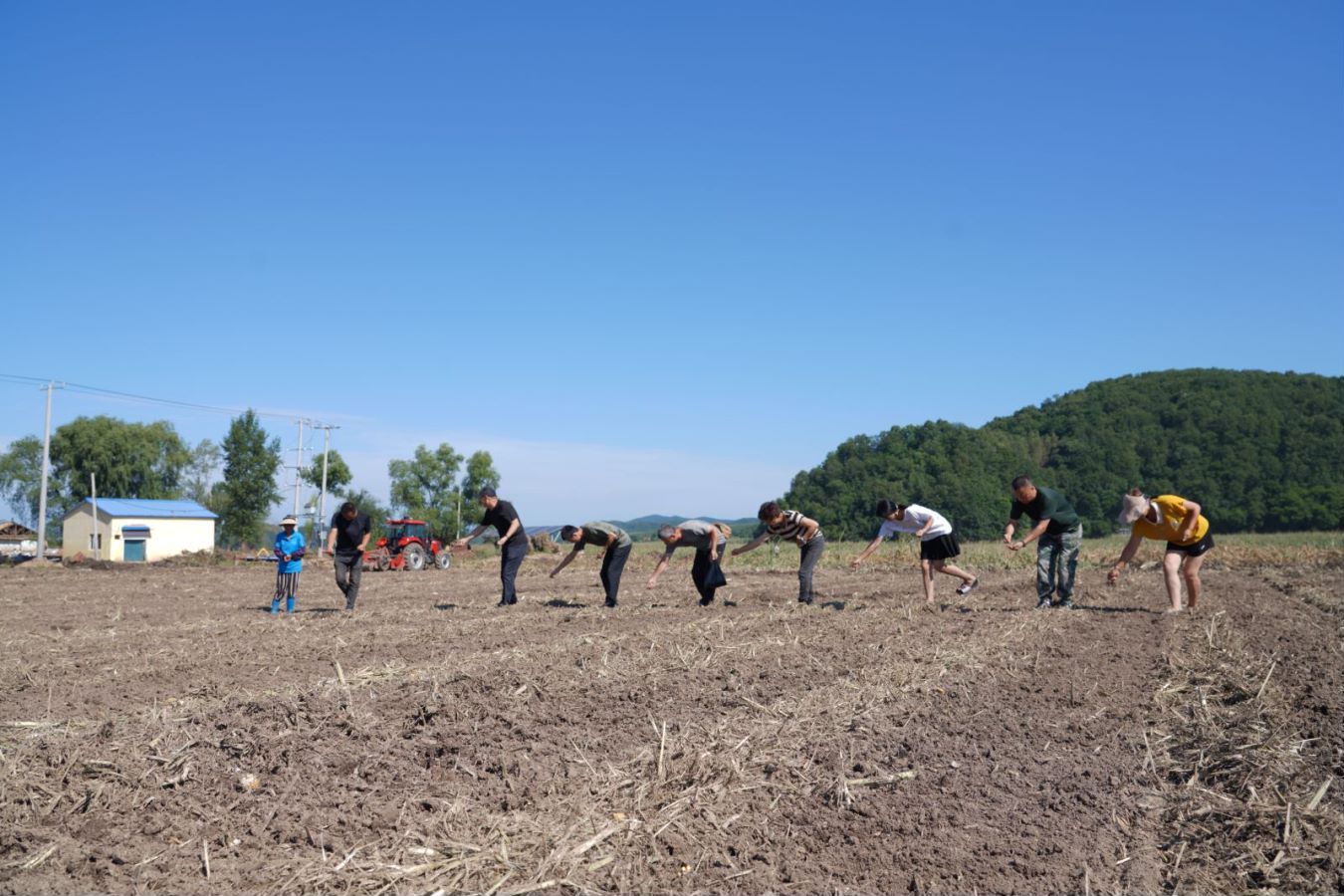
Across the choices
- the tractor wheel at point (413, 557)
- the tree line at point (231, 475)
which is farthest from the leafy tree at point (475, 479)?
the tractor wheel at point (413, 557)

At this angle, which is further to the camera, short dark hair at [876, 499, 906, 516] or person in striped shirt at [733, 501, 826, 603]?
person in striped shirt at [733, 501, 826, 603]

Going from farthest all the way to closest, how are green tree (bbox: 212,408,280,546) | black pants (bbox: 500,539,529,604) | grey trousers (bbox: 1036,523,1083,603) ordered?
green tree (bbox: 212,408,280,546), black pants (bbox: 500,539,529,604), grey trousers (bbox: 1036,523,1083,603)

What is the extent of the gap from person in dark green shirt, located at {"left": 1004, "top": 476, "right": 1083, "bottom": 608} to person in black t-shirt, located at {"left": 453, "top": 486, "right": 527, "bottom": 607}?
6.02m

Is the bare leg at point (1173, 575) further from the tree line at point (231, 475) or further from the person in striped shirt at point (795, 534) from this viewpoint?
the tree line at point (231, 475)

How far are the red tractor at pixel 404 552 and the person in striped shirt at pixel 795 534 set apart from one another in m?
16.5

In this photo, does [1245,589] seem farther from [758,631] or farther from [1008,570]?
[758,631]

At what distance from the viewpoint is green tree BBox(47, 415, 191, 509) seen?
67562 millimetres

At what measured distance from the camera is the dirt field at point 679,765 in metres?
3.80

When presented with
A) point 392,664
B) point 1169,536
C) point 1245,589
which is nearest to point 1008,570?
point 1245,589

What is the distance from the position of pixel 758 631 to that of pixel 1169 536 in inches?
199

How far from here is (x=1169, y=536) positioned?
35.6 ft

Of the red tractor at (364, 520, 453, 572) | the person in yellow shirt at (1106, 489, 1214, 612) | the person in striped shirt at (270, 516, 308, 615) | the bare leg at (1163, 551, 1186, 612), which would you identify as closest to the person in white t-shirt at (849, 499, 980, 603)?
the person in yellow shirt at (1106, 489, 1214, 612)

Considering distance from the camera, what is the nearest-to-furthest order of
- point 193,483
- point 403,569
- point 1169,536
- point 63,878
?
point 63,878, point 1169,536, point 403,569, point 193,483

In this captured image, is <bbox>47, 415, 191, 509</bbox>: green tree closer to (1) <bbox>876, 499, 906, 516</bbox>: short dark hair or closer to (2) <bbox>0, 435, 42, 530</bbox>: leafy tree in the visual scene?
(2) <bbox>0, 435, 42, 530</bbox>: leafy tree
